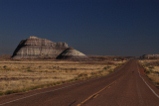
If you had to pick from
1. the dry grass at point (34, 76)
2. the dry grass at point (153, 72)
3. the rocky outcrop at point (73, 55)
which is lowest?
the dry grass at point (153, 72)

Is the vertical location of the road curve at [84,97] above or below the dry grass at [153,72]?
above

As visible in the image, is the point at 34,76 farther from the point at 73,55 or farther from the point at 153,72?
the point at 73,55

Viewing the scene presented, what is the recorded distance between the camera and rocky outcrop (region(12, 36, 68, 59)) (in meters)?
186

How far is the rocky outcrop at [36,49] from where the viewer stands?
610ft

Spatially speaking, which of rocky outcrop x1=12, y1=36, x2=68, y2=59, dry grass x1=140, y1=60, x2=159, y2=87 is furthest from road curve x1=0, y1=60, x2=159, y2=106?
rocky outcrop x1=12, y1=36, x2=68, y2=59

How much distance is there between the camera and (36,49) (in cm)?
18950

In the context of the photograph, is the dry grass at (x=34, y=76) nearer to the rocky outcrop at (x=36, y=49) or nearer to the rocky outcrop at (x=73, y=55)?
the rocky outcrop at (x=73, y=55)

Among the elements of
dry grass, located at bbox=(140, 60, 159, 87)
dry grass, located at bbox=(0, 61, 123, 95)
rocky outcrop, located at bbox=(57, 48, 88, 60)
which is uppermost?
rocky outcrop, located at bbox=(57, 48, 88, 60)

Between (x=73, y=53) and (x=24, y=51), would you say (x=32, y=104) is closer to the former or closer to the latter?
(x=73, y=53)

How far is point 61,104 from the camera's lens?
11500mm

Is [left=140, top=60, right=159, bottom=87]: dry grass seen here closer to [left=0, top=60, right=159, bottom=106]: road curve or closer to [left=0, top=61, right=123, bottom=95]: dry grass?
[left=0, top=61, right=123, bottom=95]: dry grass

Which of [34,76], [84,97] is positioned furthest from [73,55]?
[84,97]

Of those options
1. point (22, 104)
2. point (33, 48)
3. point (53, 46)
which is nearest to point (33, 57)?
point (33, 48)

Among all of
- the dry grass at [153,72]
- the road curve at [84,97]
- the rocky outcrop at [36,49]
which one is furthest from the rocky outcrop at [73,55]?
the road curve at [84,97]
